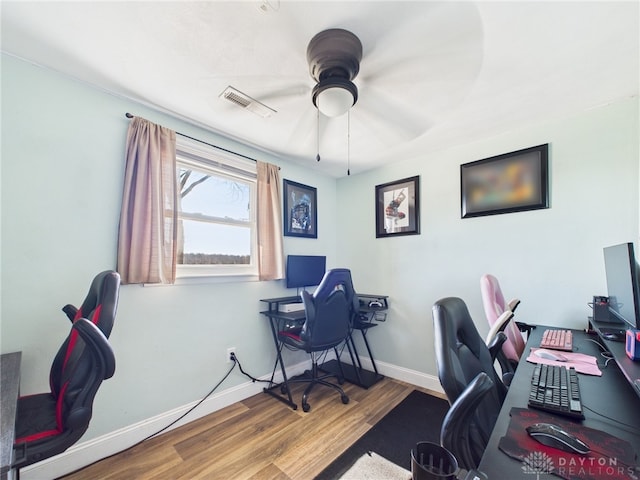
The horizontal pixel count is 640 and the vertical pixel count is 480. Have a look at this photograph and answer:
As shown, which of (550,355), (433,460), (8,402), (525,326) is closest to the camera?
(433,460)

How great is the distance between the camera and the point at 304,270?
2.97 m

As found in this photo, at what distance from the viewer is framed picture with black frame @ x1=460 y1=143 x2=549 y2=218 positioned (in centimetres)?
212

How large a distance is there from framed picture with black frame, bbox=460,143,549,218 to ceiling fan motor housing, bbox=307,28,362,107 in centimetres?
158

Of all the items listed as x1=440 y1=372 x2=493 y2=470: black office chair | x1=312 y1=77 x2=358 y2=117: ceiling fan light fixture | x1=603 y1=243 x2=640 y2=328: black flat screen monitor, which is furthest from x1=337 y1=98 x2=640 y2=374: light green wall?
x1=440 y1=372 x2=493 y2=470: black office chair

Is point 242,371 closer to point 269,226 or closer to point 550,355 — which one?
point 269,226

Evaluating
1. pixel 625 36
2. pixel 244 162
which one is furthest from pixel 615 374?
pixel 244 162

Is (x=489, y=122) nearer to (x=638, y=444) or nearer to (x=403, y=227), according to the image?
(x=403, y=227)

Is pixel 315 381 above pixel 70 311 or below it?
below

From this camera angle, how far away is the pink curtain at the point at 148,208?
5.80ft

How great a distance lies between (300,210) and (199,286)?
4.59 feet

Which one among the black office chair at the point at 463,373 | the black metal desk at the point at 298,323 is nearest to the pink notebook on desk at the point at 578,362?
the black office chair at the point at 463,373

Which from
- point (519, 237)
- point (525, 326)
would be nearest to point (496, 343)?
point (525, 326)

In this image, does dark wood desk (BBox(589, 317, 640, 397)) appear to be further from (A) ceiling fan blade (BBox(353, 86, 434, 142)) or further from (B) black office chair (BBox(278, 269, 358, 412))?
(A) ceiling fan blade (BBox(353, 86, 434, 142))

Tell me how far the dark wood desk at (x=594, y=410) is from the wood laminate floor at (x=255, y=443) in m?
1.27
